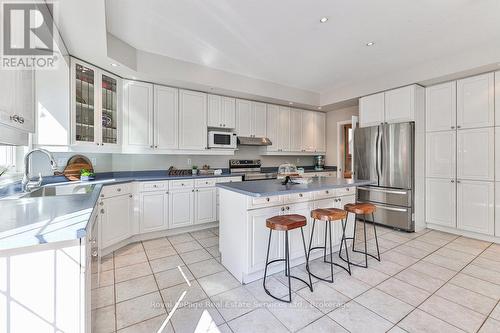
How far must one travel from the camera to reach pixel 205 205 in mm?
3924

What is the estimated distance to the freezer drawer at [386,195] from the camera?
3.80m

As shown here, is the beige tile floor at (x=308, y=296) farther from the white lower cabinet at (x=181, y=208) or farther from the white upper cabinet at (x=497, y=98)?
the white upper cabinet at (x=497, y=98)

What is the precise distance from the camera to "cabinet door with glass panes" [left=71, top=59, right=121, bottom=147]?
283 centimetres

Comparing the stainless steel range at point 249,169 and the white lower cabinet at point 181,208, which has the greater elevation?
the stainless steel range at point 249,169

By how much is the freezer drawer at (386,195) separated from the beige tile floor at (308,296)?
3.20ft

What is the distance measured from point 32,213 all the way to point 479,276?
4.06 metres

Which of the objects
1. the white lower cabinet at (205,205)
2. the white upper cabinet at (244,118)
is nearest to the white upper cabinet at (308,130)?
the white upper cabinet at (244,118)

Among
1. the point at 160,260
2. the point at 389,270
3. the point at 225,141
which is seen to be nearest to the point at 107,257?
the point at 160,260

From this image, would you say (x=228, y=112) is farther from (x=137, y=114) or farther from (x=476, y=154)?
(x=476, y=154)

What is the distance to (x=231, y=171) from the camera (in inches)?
187

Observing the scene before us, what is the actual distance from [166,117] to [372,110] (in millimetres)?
3879

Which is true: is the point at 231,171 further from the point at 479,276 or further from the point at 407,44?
the point at 479,276

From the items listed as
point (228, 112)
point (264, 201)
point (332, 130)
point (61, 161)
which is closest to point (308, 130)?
point (332, 130)

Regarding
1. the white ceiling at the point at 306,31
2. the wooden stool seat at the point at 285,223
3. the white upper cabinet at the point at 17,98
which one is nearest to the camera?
the white upper cabinet at the point at 17,98
